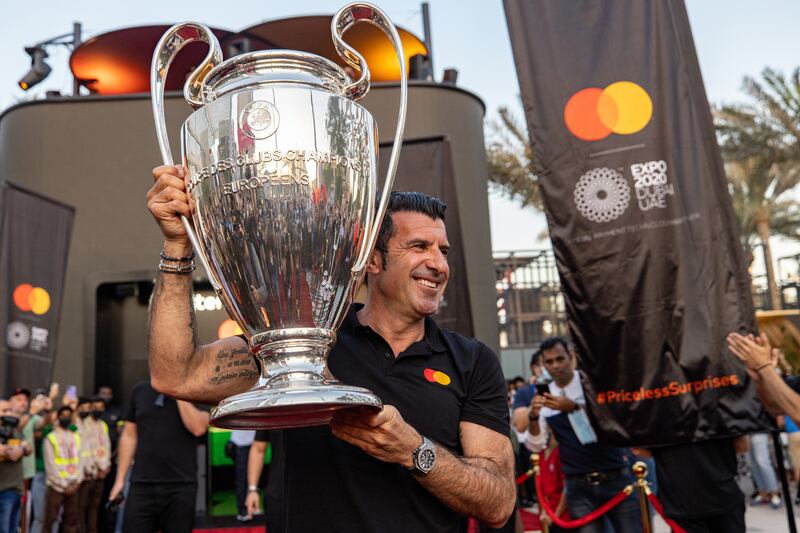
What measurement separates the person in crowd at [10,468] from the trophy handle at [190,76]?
562 centimetres

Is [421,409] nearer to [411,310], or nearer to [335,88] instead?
[411,310]

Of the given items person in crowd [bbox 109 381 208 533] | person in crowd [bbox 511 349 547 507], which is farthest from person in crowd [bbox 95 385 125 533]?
person in crowd [bbox 511 349 547 507]

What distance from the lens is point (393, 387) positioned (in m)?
1.88

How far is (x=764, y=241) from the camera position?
17172 millimetres

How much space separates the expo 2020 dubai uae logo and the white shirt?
1.57m

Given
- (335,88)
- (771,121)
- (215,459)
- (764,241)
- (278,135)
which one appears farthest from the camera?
(764,241)

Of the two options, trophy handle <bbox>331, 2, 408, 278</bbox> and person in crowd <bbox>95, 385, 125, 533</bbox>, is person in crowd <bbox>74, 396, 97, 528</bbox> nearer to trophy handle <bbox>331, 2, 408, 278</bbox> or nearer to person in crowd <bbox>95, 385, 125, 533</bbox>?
person in crowd <bbox>95, 385, 125, 533</bbox>

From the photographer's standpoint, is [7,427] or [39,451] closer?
[7,427]

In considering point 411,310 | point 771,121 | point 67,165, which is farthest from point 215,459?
point 771,121

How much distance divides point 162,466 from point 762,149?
13.3 m

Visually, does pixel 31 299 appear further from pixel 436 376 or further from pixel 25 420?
pixel 436 376

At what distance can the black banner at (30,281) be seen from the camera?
23.0 feet

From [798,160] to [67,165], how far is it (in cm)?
1320

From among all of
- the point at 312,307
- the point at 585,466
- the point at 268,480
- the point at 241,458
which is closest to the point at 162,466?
the point at 268,480
